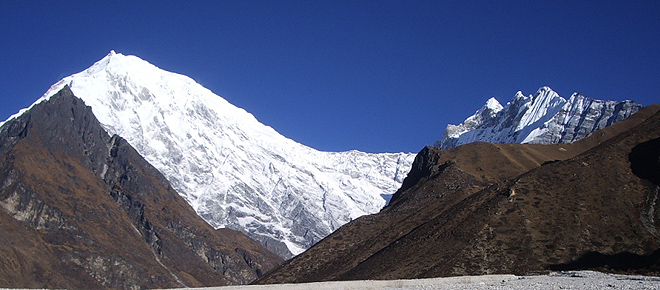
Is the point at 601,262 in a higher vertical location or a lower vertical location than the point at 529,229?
lower

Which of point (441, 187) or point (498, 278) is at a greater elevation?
point (441, 187)

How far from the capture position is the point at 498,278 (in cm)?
6706

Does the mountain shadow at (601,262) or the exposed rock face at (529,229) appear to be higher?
the exposed rock face at (529,229)

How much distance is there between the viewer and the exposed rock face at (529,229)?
4097 inches

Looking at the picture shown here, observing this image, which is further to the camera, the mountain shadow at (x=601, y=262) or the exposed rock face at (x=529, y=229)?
the exposed rock face at (x=529, y=229)

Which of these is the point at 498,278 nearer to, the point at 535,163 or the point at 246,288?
the point at 246,288

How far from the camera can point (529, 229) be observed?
113875mm

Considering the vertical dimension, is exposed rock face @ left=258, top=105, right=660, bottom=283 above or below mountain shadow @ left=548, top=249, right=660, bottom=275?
above

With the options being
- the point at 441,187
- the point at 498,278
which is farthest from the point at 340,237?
the point at 498,278

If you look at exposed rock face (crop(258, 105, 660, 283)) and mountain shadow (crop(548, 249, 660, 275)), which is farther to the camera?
exposed rock face (crop(258, 105, 660, 283))

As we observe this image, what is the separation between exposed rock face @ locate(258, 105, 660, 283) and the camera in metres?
104

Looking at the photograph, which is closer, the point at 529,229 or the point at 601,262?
the point at 601,262

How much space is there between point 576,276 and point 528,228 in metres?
48.0

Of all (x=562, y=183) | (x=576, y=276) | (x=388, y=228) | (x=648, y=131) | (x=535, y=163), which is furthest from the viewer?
(x=535, y=163)
